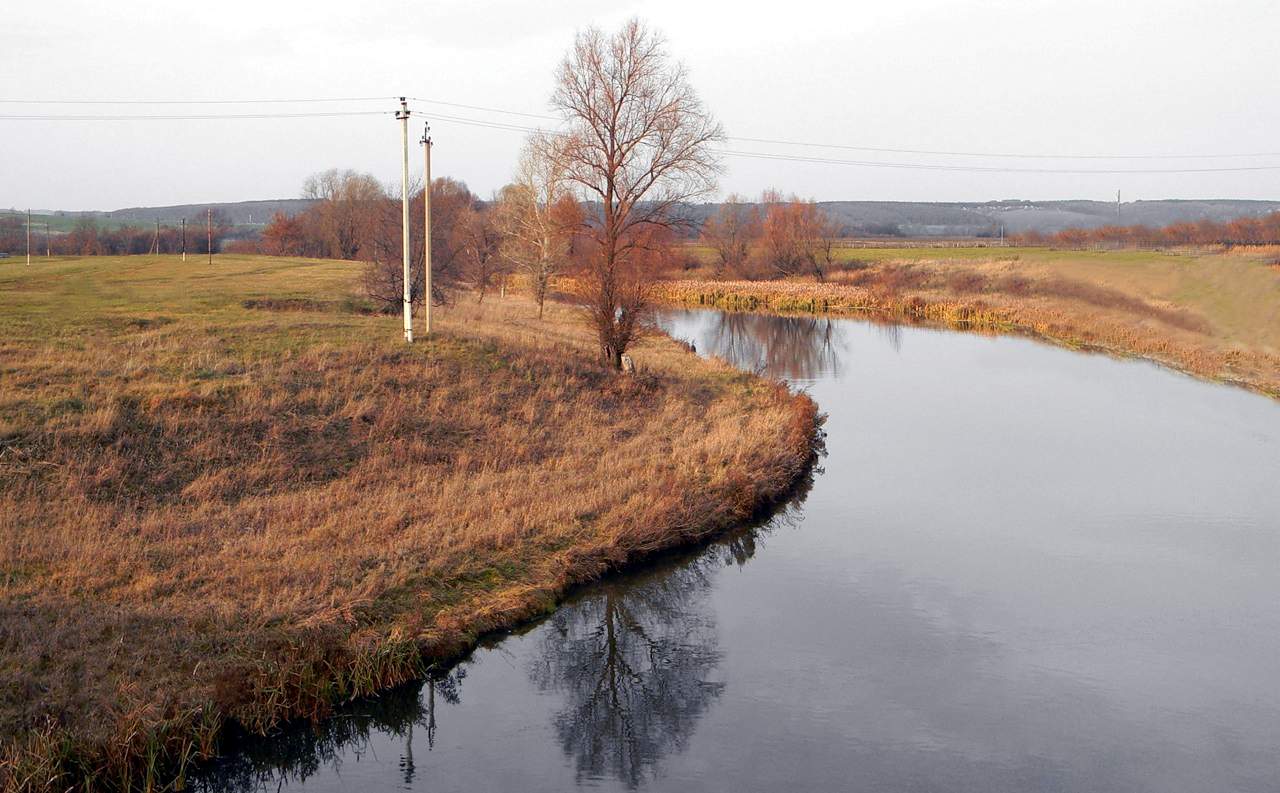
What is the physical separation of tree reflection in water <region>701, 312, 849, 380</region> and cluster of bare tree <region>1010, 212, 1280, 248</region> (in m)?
30.3

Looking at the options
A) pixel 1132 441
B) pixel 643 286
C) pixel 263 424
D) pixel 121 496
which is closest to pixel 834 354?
pixel 643 286

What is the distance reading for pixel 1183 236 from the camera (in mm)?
70062

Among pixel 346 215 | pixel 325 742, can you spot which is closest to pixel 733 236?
pixel 346 215

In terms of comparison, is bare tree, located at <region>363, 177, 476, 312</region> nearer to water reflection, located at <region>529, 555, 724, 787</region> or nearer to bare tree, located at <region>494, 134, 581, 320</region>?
bare tree, located at <region>494, 134, 581, 320</region>

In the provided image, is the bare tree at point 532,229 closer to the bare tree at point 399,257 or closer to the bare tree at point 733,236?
the bare tree at point 399,257

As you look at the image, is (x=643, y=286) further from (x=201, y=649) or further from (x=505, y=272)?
(x=505, y=272)

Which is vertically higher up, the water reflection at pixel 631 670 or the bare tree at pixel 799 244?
the bare tree at pixel 799 244

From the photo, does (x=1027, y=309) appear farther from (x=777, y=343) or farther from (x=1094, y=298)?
(x=777, y=343)

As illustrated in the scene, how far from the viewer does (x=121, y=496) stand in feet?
43.9

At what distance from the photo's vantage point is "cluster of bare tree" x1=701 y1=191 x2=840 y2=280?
6800cm

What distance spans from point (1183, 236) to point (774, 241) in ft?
90.5

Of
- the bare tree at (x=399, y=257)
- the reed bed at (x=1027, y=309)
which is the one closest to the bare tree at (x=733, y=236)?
A: the reed bed at (x=1027, y=309)

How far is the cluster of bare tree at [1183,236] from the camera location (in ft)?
206

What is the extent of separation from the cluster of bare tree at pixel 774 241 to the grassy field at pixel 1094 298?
207 centimetres
